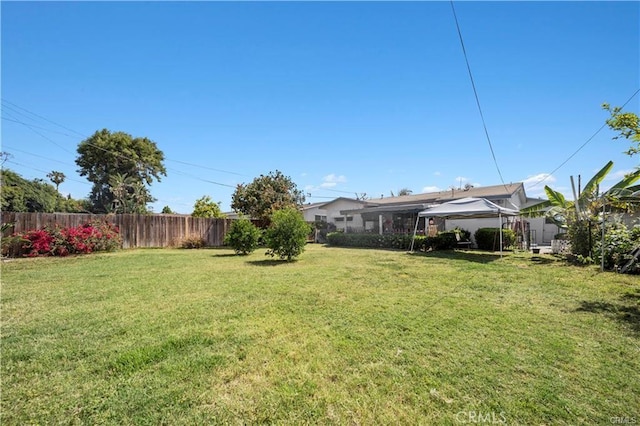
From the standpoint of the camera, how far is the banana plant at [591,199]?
9.34 metres

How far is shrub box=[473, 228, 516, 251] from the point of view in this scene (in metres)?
15.0

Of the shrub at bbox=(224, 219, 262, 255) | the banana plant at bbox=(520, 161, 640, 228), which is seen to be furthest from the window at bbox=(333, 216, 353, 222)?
the banana plant at bbox=(520, 161, 640, 228)

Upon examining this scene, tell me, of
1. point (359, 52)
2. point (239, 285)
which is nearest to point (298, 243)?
point (239, 285)

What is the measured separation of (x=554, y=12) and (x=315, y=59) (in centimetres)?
757

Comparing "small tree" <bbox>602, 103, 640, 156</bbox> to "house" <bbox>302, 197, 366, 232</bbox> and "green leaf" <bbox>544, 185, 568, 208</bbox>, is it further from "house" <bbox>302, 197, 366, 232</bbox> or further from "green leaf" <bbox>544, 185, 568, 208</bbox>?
"house" <bbox>302, 197, 366, 232</bbox>

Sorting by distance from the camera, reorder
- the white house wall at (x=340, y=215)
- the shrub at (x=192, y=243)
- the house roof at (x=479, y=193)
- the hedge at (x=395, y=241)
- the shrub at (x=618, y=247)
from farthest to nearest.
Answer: the white house wall at (x=340, y=215)
the house roof at (x=479, y=193)
the shrub at (x=192, y=243)
the hedge at (x=395, y=241)
the shrub at (x=618, y=247)

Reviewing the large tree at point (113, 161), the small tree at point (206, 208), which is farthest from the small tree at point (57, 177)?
the small tree at point (206, 208)

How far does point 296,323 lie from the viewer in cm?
421

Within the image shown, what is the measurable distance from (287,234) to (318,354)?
7.74 meters

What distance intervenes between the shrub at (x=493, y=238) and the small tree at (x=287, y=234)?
34.9 ft

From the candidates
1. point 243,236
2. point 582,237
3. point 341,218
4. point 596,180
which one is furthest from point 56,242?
point 596,180

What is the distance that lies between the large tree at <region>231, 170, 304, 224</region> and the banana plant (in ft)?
48.8

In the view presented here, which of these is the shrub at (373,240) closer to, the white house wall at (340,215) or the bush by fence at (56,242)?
the white house wall at (340,215)

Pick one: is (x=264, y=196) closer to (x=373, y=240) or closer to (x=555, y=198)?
(x=373, y=240)
